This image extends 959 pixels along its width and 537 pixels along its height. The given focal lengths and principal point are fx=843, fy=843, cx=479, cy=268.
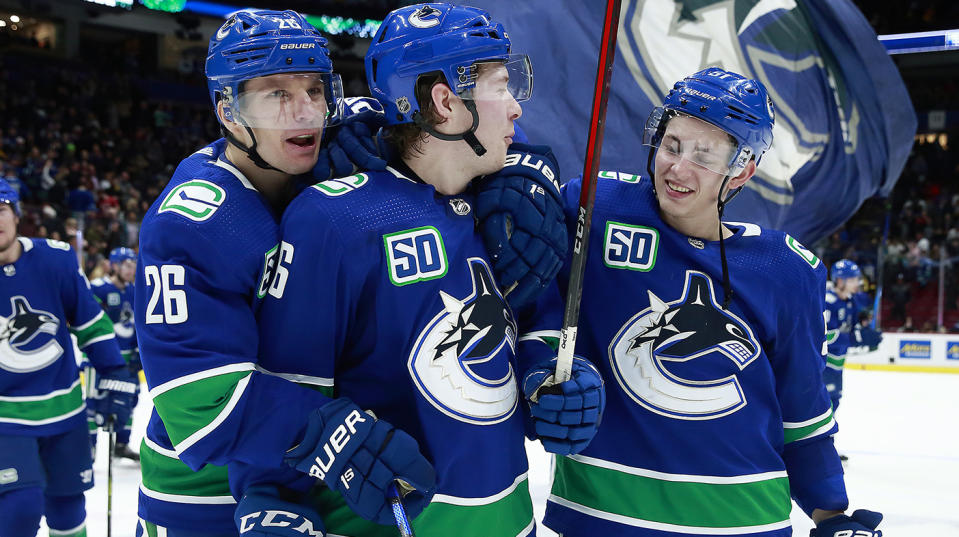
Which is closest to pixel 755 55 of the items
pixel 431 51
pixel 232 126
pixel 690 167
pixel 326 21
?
pixel 690 167

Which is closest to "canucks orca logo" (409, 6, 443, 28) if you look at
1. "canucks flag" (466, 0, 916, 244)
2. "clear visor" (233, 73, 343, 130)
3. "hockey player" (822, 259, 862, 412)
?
"clear visor" (233, 73, 343, 130)

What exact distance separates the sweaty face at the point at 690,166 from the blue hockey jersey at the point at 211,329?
2.42ft

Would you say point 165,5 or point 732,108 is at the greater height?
point 732,108

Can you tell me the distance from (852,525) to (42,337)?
9.34 ft

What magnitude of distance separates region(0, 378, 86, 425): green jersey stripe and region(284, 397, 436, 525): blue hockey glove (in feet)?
7.62

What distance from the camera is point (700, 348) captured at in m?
1.58

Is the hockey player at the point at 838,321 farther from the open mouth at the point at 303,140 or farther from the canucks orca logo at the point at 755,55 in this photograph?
the open mouth at the point at 303,140

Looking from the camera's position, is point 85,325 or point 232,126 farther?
point 85,325

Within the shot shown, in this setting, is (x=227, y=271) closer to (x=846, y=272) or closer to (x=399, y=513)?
(x=399, y=513)

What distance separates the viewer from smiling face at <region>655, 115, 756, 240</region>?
1.59 meters

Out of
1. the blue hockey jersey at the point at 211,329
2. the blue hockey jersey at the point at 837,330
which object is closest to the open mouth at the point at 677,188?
the blue hockey jersey at the point at 211,329

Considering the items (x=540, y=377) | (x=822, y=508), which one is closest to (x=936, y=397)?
(x=822, y=508)

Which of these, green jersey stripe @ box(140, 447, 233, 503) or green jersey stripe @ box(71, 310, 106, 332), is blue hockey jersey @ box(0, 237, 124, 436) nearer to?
green jersey stripe @ box(71, 310, 106, 332)

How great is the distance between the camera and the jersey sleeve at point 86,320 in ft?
10.8
